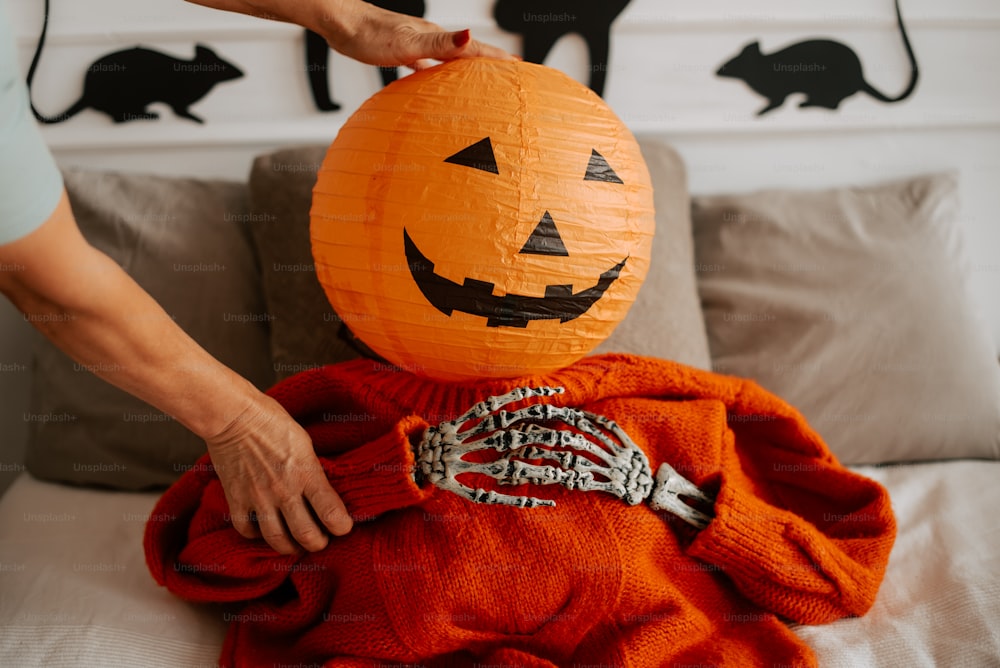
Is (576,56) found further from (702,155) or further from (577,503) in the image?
(577,503)

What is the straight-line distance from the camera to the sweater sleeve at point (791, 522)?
0.92m

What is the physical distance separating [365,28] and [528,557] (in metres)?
0.74

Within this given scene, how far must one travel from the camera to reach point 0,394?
1.64 metres

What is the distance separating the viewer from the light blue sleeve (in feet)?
1.94

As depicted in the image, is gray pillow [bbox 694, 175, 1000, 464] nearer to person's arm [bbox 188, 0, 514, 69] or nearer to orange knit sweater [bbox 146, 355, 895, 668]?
orange knit sweater [bbox 146, 355, 895, 668]

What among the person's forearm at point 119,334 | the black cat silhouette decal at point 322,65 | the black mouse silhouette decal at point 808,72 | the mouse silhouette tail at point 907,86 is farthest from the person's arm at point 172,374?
the mouse silhouette tail at point 907,86

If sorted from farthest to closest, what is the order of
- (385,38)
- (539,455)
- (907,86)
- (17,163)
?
1. (907,86)
2. (385,38)
3. (539,455)
4. (17,163)

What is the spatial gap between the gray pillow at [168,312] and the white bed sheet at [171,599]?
0.09 meters

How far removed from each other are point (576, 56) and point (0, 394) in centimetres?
150

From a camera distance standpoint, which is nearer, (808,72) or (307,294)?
(307,294)

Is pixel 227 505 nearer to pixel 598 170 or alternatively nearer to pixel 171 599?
pixel 171 599

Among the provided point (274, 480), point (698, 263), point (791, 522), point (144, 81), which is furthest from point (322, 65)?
point (791, 522)

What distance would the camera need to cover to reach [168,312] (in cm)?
A: 132

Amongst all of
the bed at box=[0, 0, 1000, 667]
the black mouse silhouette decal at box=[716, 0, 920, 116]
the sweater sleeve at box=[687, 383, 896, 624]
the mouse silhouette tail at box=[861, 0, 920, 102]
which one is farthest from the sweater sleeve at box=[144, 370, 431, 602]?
the mouse silhouette tail at box=[861, 0, 920, 102]
